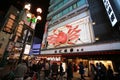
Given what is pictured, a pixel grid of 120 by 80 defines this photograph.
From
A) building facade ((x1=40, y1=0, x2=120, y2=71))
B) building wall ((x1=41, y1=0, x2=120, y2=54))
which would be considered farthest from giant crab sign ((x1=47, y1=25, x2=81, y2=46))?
building wall ((x1=41, y1=0, x2=120, y2=54))

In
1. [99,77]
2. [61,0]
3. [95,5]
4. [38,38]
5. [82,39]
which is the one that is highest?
[61,0]

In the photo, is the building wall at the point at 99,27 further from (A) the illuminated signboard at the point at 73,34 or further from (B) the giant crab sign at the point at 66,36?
(B) the giant crab sign at the point at 66,36

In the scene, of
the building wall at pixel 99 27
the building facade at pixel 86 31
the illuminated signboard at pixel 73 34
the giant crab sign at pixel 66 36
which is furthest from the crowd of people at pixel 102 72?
the giant crab sign at pixel 66 36

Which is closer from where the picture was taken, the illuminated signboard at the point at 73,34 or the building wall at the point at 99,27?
the building wall at the point at 99,27

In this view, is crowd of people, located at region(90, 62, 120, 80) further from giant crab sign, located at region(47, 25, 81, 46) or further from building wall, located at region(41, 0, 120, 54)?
giant crab sign, located at region(47, 25, 81, 46)

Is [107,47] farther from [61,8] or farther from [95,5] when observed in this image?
[61,8]

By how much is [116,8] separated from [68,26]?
37.4 feet

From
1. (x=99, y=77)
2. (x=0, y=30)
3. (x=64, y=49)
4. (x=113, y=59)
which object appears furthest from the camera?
(x=64, y=49)

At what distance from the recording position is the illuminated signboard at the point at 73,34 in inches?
661

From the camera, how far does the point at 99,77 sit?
8719mm

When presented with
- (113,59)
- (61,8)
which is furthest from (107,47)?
(61,8)

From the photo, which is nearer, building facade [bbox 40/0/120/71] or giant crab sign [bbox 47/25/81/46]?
building facade [bbox 40/0/120/71]

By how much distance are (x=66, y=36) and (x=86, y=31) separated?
5.24 metres

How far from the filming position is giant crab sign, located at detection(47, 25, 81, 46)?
1870 cm
